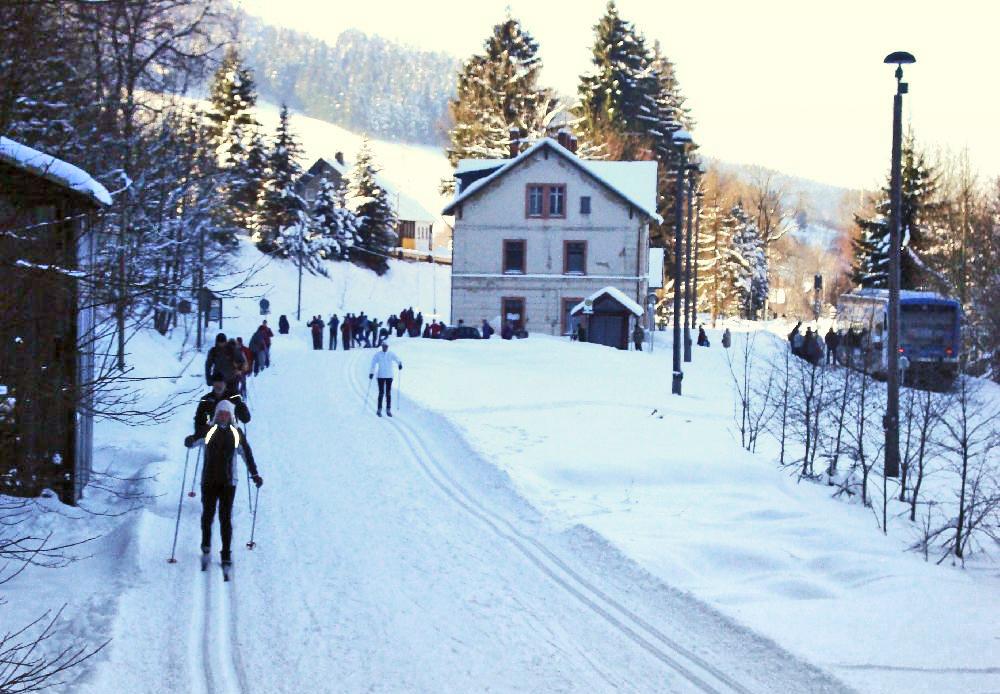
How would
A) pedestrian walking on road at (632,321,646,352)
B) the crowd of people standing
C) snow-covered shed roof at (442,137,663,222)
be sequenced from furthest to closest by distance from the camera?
1. snow-covered shed roof at (442,137,663,222)
2. pedestrian walking on road at (632,321,646,352)
3. the crowd of people standing

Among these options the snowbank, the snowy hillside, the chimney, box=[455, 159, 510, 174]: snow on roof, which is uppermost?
the snowy hillside

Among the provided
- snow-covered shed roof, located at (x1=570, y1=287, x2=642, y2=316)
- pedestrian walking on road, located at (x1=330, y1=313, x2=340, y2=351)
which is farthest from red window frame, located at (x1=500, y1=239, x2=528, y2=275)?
pedestrian walking on road, located at (x1=330, y1=313, x2=340, y2=351)

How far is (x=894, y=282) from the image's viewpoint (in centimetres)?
1719

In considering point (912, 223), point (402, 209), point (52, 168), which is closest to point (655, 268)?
point (912, 223)

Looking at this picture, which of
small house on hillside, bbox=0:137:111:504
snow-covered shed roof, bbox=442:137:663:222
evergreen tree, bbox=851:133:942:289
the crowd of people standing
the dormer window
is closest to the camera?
small house on hillside, bbox=0:137:111:504

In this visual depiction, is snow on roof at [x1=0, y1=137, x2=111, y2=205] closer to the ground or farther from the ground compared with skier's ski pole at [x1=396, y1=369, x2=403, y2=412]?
farther from the ground

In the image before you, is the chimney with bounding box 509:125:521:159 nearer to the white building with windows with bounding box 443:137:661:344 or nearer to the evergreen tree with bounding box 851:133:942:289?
the white building with windows with bounding box 443:137:661:344

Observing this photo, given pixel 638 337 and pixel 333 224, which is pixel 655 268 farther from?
pixel 333 224

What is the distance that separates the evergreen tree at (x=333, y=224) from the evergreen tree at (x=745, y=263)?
3127 centimetres

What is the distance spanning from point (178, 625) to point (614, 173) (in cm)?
4679

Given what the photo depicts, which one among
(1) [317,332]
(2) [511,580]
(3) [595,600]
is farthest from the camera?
(1) [317,332]

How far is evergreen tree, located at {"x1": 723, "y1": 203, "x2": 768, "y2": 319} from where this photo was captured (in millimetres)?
90875

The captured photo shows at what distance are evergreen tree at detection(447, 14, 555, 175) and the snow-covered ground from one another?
48.9 m

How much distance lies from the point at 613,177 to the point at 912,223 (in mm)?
15164
